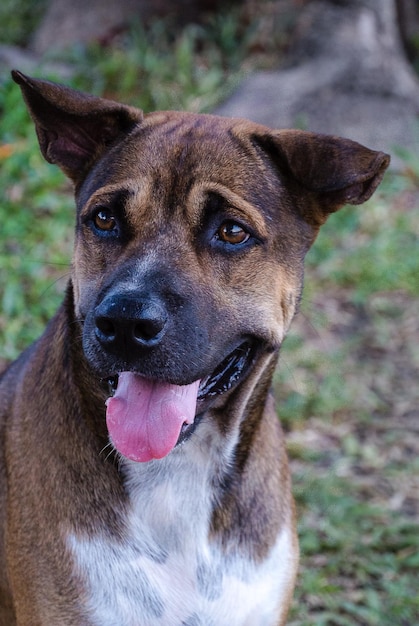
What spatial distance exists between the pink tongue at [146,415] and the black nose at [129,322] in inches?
9.4

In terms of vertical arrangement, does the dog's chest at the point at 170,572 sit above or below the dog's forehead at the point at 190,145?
below

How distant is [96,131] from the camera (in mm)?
3467

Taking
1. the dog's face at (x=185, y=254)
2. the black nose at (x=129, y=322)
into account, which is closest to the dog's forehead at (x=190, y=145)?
the dog's face at (x=185, y=254)

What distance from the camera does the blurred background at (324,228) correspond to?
5.28 metres

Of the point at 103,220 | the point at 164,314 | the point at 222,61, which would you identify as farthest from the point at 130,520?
the point at 222,61

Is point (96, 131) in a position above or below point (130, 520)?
above

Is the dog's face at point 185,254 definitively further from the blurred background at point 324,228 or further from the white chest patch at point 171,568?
the blurred background at point 324,228

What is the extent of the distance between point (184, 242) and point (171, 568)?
110 cm

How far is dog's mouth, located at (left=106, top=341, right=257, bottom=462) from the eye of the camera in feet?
10.1

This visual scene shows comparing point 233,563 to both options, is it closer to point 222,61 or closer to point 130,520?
point 130,520

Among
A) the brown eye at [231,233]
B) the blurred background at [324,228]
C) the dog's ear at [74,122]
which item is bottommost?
the blurred background at [324,228]

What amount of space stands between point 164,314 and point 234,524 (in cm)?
88

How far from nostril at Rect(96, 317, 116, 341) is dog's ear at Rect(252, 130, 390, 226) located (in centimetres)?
85

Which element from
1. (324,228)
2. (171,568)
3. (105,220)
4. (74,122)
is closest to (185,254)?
(105,220)
